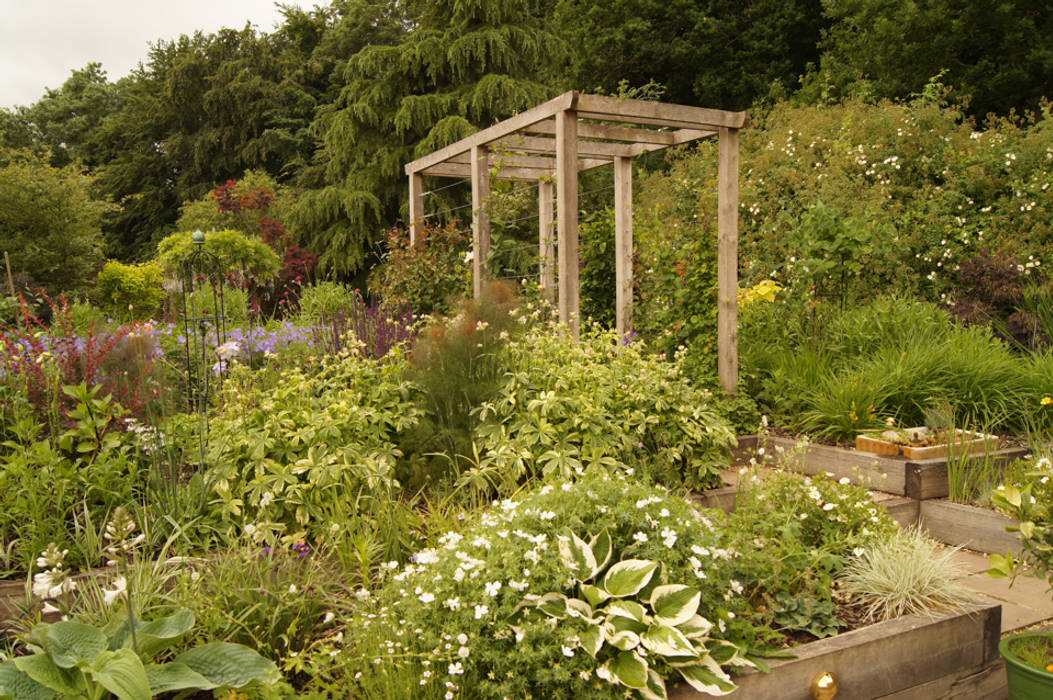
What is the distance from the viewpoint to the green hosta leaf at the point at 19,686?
1.70m

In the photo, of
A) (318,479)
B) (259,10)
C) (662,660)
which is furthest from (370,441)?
(259,10)

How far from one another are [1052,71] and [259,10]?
2148 centimetres

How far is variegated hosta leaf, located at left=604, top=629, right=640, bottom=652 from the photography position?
176cm

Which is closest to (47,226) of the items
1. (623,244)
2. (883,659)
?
(623,244)

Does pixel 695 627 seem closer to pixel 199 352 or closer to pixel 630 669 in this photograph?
pixel 630 669

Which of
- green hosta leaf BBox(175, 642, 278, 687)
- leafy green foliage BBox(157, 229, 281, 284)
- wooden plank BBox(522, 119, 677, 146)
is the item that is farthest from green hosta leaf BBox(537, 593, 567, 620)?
leafy green foliage BBox(157, 229, 281, 284)

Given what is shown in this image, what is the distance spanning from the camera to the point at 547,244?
547 centimetres

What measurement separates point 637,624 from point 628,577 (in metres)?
0.12

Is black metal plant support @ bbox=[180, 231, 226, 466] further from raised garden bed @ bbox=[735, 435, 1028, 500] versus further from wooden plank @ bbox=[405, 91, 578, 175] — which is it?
raised garden bed @ bbox=[735, 435, 1028, 500]

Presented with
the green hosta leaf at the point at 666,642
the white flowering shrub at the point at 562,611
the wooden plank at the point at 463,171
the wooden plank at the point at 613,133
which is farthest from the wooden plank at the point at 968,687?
the wooden plank at the point at 463,171

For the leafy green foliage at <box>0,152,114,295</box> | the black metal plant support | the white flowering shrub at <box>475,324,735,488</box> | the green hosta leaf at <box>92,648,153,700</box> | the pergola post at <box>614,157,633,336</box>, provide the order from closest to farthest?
the green hosta leaf at <box>92,648,153,700</box> < the white flowering shrub at <box>475,324,735,488</box> < the black metal plant support < the pergola post at <box>614,157,633,336</box> < the leafy green foliage at <box>0,152,114,295</box>

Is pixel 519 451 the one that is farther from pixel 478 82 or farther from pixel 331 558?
pixel 478 82

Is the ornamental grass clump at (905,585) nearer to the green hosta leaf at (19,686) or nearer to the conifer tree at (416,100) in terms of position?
the green hosta leaf at (19,686)

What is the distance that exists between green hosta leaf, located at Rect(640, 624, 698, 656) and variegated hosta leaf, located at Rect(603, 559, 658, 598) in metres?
0.10
